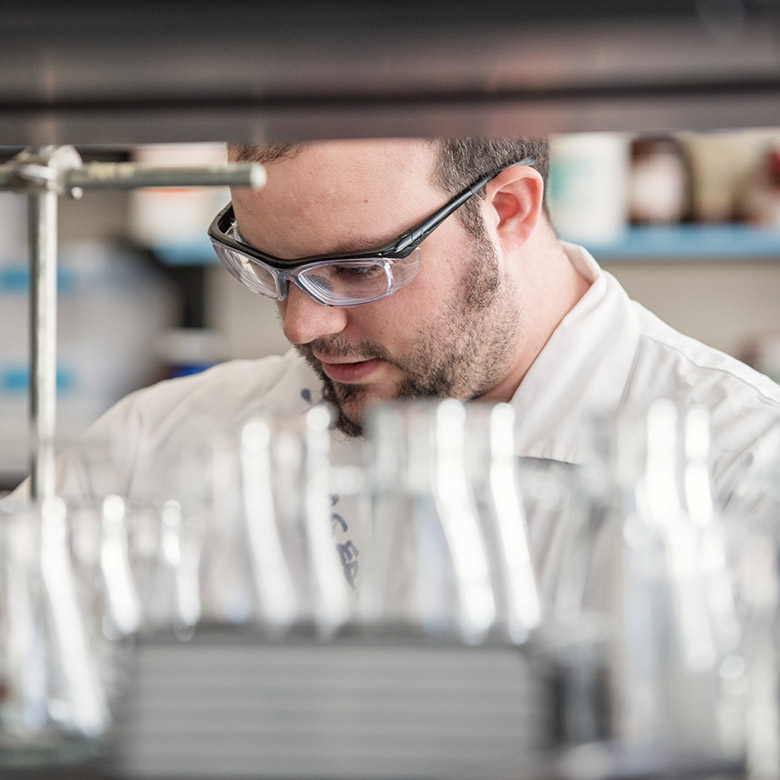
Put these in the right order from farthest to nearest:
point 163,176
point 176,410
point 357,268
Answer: point 176,410 < point 357,268 < point 163,176

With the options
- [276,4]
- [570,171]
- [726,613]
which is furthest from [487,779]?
[570,171]

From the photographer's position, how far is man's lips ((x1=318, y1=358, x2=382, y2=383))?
147cm

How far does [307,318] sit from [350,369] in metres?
0.13

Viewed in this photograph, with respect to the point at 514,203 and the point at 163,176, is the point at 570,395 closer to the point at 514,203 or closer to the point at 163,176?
the point at 514,203

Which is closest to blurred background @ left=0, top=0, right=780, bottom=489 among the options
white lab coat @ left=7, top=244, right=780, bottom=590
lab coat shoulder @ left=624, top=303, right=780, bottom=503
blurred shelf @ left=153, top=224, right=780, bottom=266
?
white lab coat @ left=7, top=244, right=780, bottom=590

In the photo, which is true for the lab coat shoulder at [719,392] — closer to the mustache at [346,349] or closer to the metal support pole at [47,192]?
the mustache at [346,349]

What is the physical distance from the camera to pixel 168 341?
127 inches

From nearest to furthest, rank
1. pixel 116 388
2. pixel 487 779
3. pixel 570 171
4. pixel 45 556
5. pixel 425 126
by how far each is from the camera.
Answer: pixel 487 779
pixel 45 556
pixel 425 126
pixel 570 171
pixel 116 388

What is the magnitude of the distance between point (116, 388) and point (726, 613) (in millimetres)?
2749

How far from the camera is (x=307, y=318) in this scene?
4.52 feet

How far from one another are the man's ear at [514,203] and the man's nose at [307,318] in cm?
25

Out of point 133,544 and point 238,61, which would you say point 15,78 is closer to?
point 238,61

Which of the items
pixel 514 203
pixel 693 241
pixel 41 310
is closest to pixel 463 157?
pixel 514 203

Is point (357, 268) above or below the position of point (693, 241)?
below
